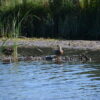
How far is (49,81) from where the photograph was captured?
1174 centimetres

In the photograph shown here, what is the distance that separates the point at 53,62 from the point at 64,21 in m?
7.63

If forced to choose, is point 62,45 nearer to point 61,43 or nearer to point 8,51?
point 61,43

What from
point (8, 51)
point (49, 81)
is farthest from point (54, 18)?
point (49, 81)

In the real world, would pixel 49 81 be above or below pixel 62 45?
below

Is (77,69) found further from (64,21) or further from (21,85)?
(64,21)

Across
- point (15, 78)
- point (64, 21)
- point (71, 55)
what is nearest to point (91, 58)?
point (71, 55)

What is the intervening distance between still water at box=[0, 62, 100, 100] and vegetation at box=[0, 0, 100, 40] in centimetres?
763

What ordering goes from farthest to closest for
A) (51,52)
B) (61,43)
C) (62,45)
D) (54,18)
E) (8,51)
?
(54,18) → (61,43) → (62,45) → (51,52) → (8,51)

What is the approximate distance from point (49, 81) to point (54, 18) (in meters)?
11.7

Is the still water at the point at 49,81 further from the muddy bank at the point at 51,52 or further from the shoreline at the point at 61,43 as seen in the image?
the shoreline at the point at 61,43

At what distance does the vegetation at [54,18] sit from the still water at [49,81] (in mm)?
7626

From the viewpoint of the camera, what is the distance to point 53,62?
605 inches

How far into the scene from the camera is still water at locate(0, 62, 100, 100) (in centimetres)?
1017

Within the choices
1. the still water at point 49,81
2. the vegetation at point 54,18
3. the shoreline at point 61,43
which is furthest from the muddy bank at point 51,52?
the vegetation at point 54,18
